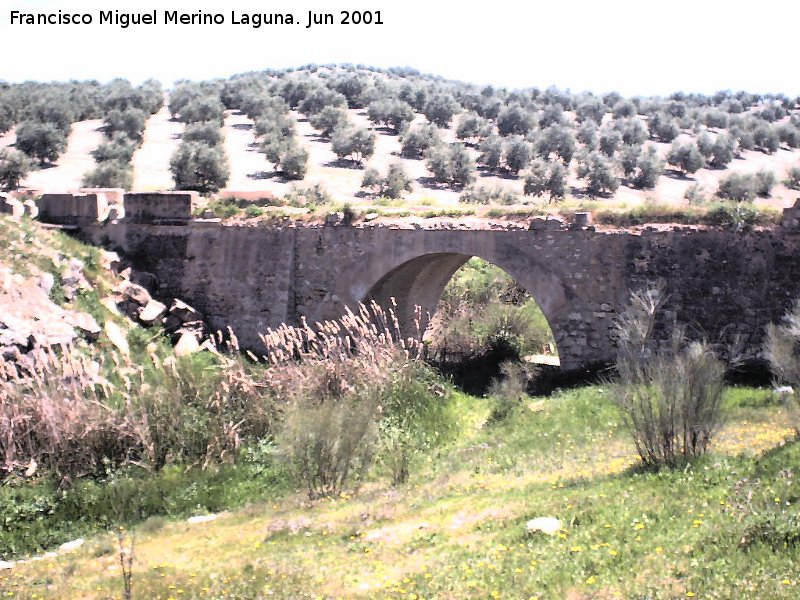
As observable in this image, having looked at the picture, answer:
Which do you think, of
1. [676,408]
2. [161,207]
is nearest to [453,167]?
[161,207]

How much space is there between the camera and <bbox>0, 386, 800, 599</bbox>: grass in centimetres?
636

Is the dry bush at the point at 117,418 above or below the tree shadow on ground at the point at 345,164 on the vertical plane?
below

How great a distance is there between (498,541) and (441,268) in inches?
495

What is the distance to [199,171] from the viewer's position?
26.6m

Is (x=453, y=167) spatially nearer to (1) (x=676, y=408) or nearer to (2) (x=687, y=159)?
(2) (x=687, y=159)

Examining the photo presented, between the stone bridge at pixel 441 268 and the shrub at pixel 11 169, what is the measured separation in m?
11.7

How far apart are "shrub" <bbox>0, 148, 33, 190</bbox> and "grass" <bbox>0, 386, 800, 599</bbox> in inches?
904

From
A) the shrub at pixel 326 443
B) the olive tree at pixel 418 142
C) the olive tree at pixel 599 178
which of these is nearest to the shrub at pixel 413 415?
the shrub at pixel 326 443

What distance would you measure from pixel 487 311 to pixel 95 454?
12158 millimetres

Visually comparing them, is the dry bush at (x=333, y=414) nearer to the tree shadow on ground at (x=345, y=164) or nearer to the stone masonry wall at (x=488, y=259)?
the stone masonry wall at (x=488, y=259)

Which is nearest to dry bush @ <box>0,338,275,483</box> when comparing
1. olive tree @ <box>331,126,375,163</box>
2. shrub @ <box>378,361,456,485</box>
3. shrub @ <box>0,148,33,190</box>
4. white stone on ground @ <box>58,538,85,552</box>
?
white stone on ground @ <box>58,538,85,552</box>

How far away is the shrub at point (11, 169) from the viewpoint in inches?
1173

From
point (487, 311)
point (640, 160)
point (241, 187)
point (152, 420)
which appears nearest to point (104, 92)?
point (241, 187)

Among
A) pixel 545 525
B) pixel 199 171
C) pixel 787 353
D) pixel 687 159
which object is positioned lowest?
pixel 545 525
